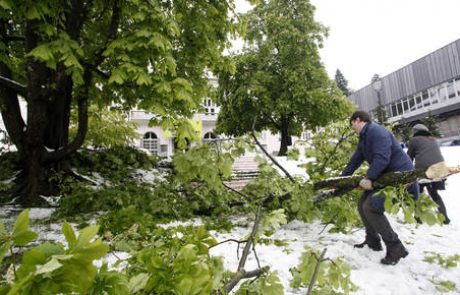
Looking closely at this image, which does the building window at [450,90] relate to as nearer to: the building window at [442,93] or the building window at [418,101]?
the building window at [442,93]

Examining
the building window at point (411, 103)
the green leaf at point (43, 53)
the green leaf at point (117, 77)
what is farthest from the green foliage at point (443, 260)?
the building window at point (411, 103)

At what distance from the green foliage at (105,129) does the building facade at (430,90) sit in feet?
103

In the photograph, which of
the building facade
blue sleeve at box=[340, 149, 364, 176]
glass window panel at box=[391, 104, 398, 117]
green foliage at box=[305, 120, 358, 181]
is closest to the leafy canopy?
green foliage at box=[305, 120, 358, 181]

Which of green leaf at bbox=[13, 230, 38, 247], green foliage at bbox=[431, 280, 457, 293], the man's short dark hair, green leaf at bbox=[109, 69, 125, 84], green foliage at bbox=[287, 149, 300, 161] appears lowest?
green foliage at bbox=[431, 280, 457, 293]

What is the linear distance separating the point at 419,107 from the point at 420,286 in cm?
4562

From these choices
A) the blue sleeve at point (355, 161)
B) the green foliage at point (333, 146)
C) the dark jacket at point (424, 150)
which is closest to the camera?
the blue sleeve at point (355, 161)

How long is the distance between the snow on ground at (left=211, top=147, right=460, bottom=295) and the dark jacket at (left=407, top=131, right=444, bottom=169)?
1.22 metres

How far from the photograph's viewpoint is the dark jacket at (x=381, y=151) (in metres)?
3.59

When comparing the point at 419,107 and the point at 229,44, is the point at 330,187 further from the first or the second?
the point at 419,107

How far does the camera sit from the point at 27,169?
7.85 meters

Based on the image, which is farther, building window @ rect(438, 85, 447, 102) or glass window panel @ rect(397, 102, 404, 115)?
glass window panel @ rect(397, 102, 404, 115)

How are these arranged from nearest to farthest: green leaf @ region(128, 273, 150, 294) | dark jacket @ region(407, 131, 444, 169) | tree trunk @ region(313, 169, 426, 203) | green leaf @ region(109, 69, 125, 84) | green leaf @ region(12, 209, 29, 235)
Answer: green leaf @ region(12, 209, 29, 235) → green leaf @ region(128, 273, 150, 294) → tree trunk @ region(313, 169, 426, 203) → green leaf @ region(109, 69, 125, 84) → dark jacket @ region(407, 131, 444, 169)

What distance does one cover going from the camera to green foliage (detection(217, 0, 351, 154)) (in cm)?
1861

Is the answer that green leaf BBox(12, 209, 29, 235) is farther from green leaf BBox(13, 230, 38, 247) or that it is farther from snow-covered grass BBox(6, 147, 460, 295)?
snow-covered grass BBox(6, 147, 460, 295)
